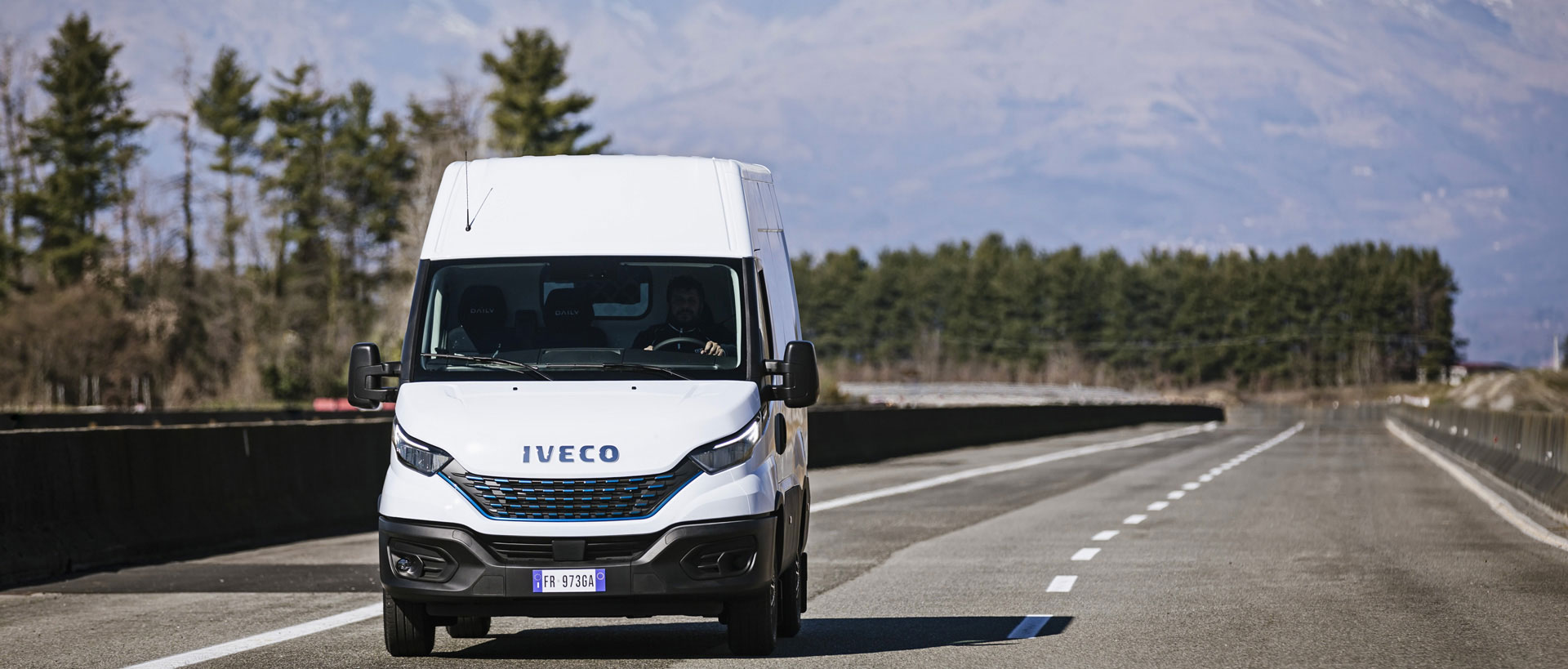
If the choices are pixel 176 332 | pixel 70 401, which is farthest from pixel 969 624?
pixel 176 332

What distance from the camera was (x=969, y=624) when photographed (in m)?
10.5

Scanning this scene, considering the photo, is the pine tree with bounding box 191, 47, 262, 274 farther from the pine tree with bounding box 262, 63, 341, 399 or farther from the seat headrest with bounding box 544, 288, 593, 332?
the seat headrest with bounding box 544, 288, 593, 332

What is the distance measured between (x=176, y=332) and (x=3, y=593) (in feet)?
222

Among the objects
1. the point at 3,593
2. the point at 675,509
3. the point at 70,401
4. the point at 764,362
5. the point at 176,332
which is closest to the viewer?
the point at 675,509

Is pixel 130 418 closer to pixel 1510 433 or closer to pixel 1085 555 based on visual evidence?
pixel 1510 433

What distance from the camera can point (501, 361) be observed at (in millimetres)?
9133

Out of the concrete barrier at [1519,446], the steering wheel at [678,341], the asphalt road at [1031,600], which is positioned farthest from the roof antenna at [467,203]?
the concrete barrier at [1519,446]

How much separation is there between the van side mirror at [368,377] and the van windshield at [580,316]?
7.8 inches

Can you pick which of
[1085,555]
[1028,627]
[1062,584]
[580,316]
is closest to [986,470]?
[1085,555]

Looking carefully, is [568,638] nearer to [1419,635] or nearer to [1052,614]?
[1052,614]

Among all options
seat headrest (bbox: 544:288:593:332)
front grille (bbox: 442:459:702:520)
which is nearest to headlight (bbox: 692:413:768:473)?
front grille (bbox: 442:459:702:520)

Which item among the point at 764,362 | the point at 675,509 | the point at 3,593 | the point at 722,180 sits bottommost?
the point at 3,593

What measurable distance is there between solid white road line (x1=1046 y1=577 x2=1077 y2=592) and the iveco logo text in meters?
4.73

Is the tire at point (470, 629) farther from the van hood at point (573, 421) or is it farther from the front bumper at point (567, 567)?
the van hood at point (573, 421)
